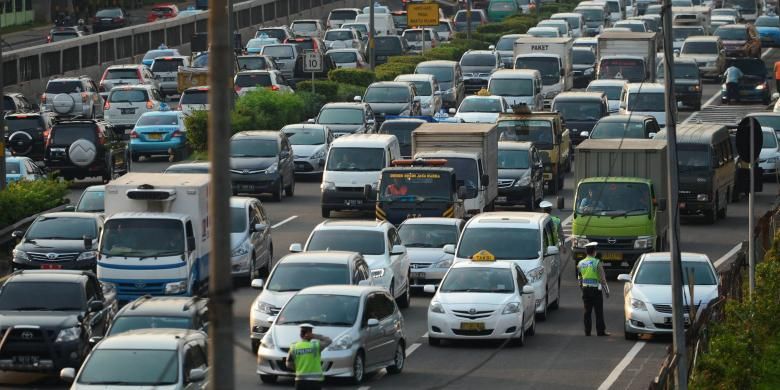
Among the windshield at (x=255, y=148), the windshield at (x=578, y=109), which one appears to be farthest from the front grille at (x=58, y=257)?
the windshield at (x=578, y=109)

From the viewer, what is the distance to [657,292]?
29547 mm

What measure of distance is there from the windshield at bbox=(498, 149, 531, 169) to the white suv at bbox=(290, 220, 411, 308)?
11.4m

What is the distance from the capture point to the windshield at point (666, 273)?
30.0 metres

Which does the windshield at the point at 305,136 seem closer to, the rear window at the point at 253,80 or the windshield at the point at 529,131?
the windshield at the point at 529,131

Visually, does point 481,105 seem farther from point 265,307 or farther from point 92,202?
point 265,307

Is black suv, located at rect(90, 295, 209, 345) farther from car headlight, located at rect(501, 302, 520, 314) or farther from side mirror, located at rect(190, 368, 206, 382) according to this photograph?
car headlight, located at rect(501, 302, 520, 314)

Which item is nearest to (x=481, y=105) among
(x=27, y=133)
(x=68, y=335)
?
(x=27, y=133)

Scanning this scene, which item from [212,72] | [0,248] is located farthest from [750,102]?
[212,72]

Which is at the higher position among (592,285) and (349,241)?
(349,241)

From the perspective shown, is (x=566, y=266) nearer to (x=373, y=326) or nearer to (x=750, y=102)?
(x=373, y=326)

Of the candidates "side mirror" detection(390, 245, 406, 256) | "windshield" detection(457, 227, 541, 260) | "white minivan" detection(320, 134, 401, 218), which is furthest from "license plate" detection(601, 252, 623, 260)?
"white minivan" detection(320, 134, 401, 218)

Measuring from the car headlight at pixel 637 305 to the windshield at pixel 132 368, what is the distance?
9533 millimetres

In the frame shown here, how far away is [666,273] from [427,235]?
18.5 ft

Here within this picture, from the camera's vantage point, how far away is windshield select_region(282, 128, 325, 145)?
48.6 meters
